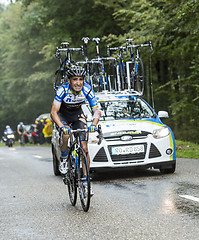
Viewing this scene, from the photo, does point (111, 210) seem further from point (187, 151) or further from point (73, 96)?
point (187, 151)

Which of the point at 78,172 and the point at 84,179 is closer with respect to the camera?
the point at 84,179

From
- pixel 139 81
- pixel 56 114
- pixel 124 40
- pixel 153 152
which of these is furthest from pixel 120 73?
pixel 124 40

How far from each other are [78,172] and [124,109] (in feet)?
14.6

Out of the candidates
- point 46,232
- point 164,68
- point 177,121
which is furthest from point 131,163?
point 164,68

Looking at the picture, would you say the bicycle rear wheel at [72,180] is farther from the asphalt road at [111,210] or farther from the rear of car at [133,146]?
the rear of car at [133,146]

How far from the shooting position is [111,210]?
22.7ft

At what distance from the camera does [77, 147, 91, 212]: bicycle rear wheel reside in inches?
265

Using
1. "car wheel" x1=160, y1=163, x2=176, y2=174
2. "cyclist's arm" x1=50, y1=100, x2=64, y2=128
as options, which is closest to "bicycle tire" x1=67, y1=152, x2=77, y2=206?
"cyclist's arm" x1=50, y1=100, x2=64, y2=128

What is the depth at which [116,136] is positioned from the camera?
394 inches

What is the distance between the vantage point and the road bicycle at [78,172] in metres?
6.82

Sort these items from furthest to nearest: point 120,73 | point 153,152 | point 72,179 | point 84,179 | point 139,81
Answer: point 120,73 → point 139,81 → point 153,152 → point 72,179 → point 84,179

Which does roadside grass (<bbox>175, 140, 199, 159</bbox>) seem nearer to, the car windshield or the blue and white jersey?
the car windshield

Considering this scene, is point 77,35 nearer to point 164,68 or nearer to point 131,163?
point 164,68

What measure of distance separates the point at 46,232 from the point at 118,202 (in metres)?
1.93
